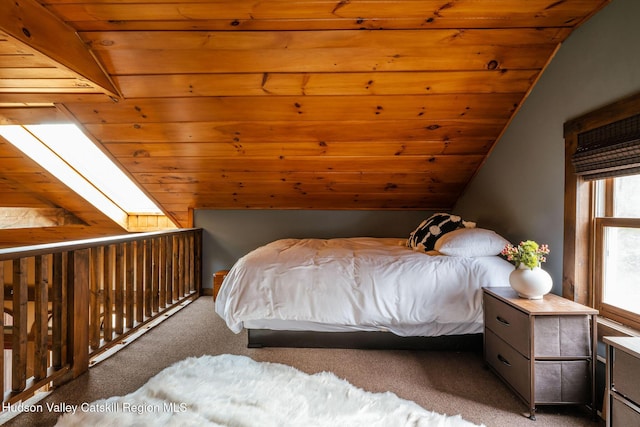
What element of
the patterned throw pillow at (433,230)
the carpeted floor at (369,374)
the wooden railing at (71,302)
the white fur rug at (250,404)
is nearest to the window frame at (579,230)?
the carpeted floor at (369,374)

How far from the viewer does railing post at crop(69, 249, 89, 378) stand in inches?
77.5

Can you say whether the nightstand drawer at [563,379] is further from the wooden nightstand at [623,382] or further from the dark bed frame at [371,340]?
the dark bed frame at [371,340]

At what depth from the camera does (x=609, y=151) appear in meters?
1.69

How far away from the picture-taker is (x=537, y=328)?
1.64m

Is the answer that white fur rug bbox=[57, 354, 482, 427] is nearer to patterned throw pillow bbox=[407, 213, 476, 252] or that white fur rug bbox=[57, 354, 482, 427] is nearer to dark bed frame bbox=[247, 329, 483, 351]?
dark bed frame bbox=[247, 329, 483, 351]

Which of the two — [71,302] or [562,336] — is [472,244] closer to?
[562,336]

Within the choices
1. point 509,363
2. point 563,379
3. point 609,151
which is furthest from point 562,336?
point 609,151

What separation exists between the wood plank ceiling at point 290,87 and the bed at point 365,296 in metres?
1.09

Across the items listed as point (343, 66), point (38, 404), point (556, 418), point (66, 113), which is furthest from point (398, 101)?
point (38, 404)

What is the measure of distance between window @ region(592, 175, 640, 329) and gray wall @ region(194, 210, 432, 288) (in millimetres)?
2232

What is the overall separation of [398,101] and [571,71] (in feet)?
3.52

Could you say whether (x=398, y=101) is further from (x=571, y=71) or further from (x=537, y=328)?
(x=537, y=328)

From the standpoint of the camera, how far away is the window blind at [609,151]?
1581 millimetres

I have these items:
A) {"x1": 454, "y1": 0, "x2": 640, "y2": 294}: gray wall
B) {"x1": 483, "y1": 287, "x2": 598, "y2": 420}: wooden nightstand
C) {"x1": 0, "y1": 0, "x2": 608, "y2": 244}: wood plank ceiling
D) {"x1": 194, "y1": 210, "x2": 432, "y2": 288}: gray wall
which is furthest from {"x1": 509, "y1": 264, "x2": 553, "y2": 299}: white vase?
{"x1": 194, "y1": 210, "x2": 432, "y2": 288}: gray wall
